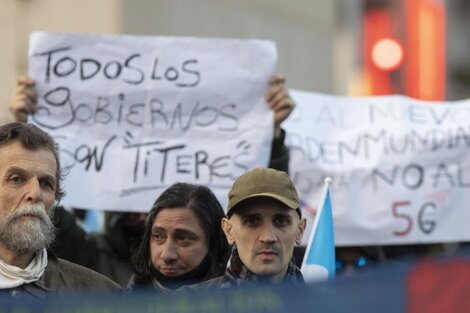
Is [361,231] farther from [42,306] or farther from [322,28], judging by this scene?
[322,28]

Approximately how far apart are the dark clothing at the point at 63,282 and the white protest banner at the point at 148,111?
141 cm

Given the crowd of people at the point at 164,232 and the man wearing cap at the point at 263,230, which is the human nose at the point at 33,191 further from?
the man wearing cap at the point at 263,230

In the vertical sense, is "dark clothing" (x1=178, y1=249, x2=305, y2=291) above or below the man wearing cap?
below

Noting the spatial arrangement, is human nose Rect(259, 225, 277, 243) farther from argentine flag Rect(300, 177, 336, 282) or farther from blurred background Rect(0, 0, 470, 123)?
blurred background Rect(0, 0, 470, 123)

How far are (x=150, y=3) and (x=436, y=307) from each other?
9.80m

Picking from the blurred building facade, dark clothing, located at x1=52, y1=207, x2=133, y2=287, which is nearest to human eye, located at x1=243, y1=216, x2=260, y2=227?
dark clothing, located at x1=52, y1=207, x2=133, y2=287

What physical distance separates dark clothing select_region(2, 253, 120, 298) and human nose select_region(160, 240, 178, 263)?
0.48 metres

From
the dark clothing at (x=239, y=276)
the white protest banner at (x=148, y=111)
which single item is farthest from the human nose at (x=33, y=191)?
the white protest banner at (x=148, y=111)

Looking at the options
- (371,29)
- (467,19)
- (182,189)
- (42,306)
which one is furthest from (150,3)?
(467,19)

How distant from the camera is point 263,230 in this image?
147 inches

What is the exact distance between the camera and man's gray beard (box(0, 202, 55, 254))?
11.9ft

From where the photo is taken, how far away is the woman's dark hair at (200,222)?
14.4 ft

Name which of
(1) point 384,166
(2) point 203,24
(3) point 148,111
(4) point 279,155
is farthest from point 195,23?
(4) point 279,155

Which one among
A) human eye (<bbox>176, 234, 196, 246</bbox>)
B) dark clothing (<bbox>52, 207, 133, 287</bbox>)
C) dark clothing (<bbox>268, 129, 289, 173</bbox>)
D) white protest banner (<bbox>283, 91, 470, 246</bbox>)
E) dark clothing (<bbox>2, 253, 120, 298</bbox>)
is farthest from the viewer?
white protest banner (<bbox>283, 91, 470, 246</bbox>)
